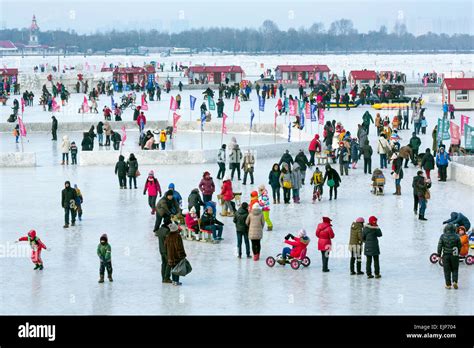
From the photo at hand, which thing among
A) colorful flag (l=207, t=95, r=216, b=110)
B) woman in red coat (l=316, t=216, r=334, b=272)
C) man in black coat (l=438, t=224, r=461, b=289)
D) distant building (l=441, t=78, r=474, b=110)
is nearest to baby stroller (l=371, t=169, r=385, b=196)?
woman in red coat (l=316, t=216, r=334, b=272)

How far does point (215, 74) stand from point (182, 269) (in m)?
50.2

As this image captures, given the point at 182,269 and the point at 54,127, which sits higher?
the point at 54,127

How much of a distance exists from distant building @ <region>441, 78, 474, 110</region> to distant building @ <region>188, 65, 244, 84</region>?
76.2 ft

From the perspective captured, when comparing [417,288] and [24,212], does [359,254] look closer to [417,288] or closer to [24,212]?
[417,288]

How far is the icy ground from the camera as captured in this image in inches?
536

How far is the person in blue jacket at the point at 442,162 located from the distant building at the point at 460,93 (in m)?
18.1

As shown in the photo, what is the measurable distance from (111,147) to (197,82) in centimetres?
3111

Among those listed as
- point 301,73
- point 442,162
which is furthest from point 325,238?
point 301,73

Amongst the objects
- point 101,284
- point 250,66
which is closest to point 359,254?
point 101,284

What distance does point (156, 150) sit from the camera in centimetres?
2767

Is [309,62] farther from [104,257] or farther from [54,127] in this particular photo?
[104,257]

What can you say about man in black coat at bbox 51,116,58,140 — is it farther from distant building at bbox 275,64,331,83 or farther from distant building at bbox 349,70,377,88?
distant building at bbox 275,64,331,83

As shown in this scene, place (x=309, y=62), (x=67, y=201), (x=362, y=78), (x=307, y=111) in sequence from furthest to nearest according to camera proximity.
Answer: (x=309, y=62)
(x=362, y=78)
(x=307, y=111)
(x=67, y=201)

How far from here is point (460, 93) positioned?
41.5m
